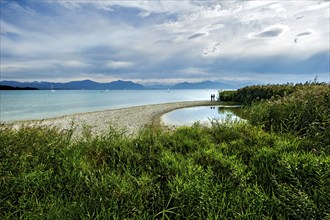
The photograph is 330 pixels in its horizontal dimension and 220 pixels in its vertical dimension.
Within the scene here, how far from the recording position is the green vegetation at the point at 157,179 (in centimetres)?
404

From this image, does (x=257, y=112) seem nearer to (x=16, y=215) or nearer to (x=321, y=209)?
(x=321, y=209)

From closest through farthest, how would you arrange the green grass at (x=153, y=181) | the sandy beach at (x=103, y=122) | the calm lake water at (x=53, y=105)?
the green grass at (x=153, y=181), the sandy beach at (x=103, y=122), the calm lake water at (x=53, y=105)

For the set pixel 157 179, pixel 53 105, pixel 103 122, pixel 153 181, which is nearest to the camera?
pixel 153 181

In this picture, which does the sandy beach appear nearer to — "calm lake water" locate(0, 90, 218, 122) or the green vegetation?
the green vegetation

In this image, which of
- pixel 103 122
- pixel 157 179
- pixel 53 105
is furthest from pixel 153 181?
pixel 53 105

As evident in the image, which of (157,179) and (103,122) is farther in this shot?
(103,122)

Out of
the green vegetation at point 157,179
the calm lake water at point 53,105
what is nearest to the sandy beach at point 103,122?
the green vegetation at point 157,179

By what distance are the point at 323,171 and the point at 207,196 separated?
89.0 inches

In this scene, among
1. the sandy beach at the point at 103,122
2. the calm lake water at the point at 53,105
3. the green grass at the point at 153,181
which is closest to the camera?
the green grass at the point at 153,181

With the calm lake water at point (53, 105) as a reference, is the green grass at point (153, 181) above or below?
above

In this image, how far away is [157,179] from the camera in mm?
5266

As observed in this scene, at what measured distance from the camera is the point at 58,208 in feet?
13.6

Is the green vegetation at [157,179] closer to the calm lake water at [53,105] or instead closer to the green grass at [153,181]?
the green grass at [153,181]

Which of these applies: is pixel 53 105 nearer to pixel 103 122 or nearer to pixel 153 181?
pixel 103 122
